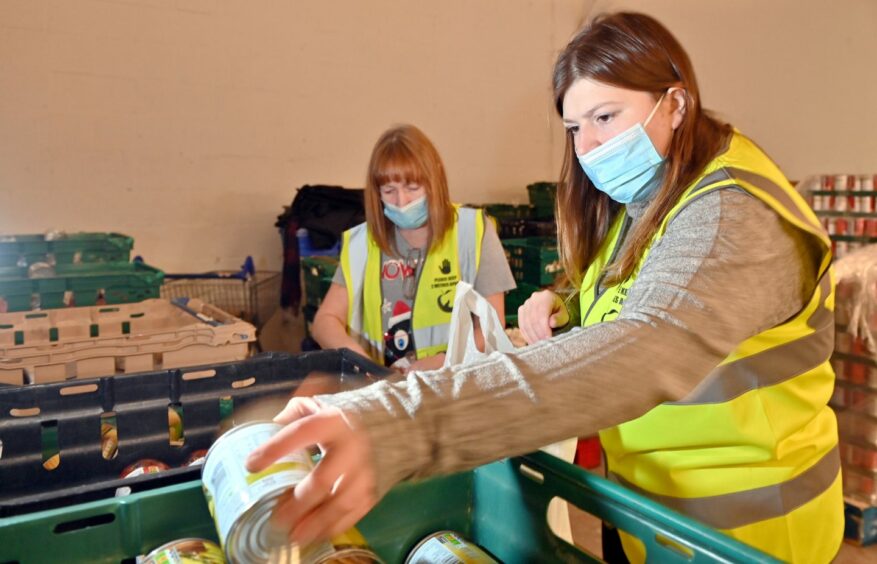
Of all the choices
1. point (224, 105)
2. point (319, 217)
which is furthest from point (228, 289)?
point (224, 105)

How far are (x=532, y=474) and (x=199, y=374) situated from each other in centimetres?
Result: 78

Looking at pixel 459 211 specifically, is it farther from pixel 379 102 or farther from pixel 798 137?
pixel 798 137

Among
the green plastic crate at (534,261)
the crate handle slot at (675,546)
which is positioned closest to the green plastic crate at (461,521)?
the crate handle slot at (675,546)

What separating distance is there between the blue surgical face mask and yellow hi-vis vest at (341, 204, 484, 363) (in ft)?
0.33

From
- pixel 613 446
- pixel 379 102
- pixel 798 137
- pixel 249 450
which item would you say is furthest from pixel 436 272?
pixel 798 137

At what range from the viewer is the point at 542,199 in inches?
205

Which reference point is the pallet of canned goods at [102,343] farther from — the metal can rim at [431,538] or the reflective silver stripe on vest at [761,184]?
the reflective silver stripe on vest at [761,184]

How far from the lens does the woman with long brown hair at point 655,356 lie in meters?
0.62

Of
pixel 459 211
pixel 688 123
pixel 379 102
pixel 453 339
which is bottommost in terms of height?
pixel 453 339

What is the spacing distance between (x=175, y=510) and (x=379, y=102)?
4552 millimetres

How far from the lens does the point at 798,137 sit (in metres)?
6.78

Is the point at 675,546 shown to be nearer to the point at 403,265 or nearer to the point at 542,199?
the point at 403,265

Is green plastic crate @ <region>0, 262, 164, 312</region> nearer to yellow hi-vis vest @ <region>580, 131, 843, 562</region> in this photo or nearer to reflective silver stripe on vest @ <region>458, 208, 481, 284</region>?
reflective silver stripe on vest @ <region>458, 208, 481, 284</region>

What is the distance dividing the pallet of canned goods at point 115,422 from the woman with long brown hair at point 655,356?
23.7 inches
